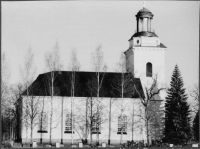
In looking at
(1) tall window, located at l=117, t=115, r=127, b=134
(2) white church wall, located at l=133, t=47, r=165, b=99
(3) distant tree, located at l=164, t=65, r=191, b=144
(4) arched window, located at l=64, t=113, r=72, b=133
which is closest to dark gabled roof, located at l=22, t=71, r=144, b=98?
(2) white church wall, located at l=133, t=47, r=165, b=99

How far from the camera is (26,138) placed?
154 ft

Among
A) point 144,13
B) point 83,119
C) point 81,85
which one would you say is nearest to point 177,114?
point 83,119

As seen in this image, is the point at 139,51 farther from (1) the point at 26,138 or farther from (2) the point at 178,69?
(1) the point at 26,138

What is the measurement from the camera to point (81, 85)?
51500 mm

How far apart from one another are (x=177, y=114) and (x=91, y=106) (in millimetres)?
8117

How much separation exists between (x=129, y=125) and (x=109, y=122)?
6.99 ft

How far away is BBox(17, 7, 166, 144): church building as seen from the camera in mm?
48719

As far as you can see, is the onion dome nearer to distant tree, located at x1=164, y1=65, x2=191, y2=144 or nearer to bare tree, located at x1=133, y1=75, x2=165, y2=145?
distant tree, located at x1=164, y1=65, x2=191, y2=144

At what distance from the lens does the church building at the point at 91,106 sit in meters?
48.7

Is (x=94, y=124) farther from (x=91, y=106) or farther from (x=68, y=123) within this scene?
(x=68, y=123)

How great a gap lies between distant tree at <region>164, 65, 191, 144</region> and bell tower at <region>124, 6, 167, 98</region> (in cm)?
377

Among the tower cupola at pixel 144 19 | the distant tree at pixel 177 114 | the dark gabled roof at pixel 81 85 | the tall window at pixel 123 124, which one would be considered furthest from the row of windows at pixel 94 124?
the tower cupola at pixel 144 19

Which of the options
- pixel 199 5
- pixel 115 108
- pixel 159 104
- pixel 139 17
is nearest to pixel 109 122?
pixel 115 108

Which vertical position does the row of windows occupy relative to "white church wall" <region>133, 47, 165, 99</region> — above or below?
below
